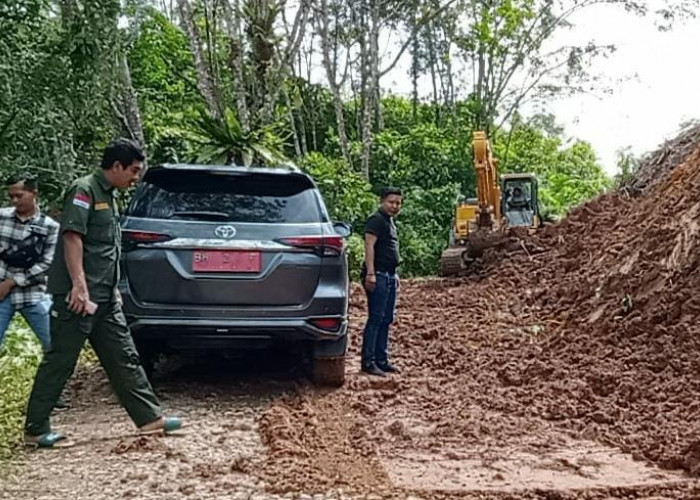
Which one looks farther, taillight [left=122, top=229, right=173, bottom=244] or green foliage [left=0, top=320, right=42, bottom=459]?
taillight [left=122, top=229, right=173, bottom=244]

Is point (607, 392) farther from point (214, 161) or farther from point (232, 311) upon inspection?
point (214, 161)

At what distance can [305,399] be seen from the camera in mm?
6102

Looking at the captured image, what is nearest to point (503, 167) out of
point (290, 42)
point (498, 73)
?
point (498, 73)

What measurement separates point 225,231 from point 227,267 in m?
0.26

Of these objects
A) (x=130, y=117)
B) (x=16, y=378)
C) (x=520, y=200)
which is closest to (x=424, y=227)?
(x=520, y=200)

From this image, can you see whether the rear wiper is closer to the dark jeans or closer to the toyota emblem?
the toyota emblem

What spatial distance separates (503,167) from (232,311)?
961 inches

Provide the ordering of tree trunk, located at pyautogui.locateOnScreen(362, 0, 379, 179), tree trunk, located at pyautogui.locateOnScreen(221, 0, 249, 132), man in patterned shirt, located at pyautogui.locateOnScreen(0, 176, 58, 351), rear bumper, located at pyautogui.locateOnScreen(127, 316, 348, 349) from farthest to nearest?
tree trunk, located at pyautogui.locateOnScreen(362, 0, 379, 179) → tree trunk, located at pyautogui.locateOnScreen(221, 0, 249, 132) → rear bumper, located at pyautogui.locateOnScreen(127, 316, 348, 349) → man in patterned shirt, located at pyautogui.locateOnScreen(0, 176, 58, 351)

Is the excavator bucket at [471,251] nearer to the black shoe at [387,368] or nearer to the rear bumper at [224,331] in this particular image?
the black shoe at [387,368]

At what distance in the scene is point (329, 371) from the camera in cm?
651

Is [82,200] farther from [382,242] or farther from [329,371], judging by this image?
[382,242]

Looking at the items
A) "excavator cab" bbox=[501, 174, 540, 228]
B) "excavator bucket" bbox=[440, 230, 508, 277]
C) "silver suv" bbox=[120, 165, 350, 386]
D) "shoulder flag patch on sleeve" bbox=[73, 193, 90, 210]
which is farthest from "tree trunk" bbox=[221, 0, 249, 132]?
"shoulder flag patch on sleeve" bbox=[73, 193, 90, 210]

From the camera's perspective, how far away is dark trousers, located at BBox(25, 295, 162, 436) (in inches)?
189

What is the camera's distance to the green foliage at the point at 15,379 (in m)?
5.03
